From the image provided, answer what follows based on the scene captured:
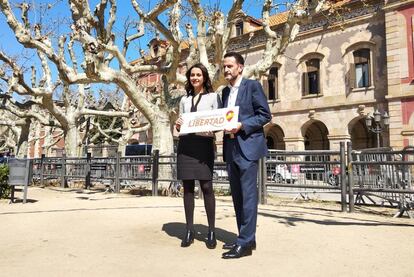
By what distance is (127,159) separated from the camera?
1165 centimetres

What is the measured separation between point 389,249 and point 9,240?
4.21m

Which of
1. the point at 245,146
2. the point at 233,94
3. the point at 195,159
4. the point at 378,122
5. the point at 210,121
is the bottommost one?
the point at 195,159

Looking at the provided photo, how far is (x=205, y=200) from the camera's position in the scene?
4066 mm

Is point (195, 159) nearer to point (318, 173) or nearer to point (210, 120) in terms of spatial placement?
point (210, 120)

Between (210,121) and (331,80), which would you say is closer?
(210,121)

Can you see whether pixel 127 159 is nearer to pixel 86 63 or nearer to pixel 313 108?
pixel 86 63

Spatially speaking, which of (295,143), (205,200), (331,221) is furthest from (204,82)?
(295,143)

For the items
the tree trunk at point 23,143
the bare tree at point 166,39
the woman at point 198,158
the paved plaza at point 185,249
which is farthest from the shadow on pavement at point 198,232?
the tree trunk at point 23,143

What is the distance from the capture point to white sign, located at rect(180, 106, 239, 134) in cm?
367

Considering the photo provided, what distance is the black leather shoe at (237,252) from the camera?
11.3 feet

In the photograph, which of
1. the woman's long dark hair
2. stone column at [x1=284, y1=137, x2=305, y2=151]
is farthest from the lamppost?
the woman's long dark hair

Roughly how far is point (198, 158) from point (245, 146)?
1.85 ft

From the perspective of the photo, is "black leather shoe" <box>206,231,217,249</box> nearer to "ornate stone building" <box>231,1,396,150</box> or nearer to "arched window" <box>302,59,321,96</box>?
"ornate stone building" <box>231,1,396,150</box>

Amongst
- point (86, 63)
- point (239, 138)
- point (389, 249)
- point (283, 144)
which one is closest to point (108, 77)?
point (86, 63)
